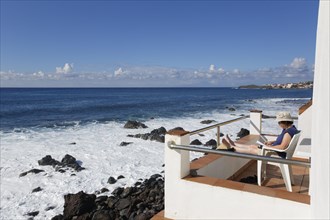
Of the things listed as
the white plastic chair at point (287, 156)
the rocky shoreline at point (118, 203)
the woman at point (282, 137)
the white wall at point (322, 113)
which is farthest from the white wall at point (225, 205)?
the rocky shoreline at point (118, 203)

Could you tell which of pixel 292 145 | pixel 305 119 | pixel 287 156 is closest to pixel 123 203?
pixel 287 156

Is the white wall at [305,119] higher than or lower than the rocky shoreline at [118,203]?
higher

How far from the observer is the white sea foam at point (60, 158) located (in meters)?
8.39

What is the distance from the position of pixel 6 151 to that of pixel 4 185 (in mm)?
5632

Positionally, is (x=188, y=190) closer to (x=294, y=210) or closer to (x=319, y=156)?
(x=294, y=210)

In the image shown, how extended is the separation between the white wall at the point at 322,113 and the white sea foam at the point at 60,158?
7431 mm

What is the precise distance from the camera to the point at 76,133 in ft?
66.4

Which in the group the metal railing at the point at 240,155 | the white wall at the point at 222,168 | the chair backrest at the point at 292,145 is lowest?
the white wall at the point at 222,168

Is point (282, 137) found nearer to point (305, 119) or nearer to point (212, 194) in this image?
point (212, 194)

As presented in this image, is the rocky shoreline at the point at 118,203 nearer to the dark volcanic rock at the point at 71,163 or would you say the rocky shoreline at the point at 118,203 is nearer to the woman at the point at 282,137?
the dark volcanic rock at the point at 71,163

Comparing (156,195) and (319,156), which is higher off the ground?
(319,156)

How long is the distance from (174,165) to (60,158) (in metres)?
11.1

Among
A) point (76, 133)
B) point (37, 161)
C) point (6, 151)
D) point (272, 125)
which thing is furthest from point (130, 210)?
point (272, 125)

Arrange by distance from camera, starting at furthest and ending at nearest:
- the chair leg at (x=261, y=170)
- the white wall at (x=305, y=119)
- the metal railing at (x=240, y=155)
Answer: the white wall at (x=305, y=119)
the chair leg at (x=261, y=170)
the metal railing at (x=240, y=155)
